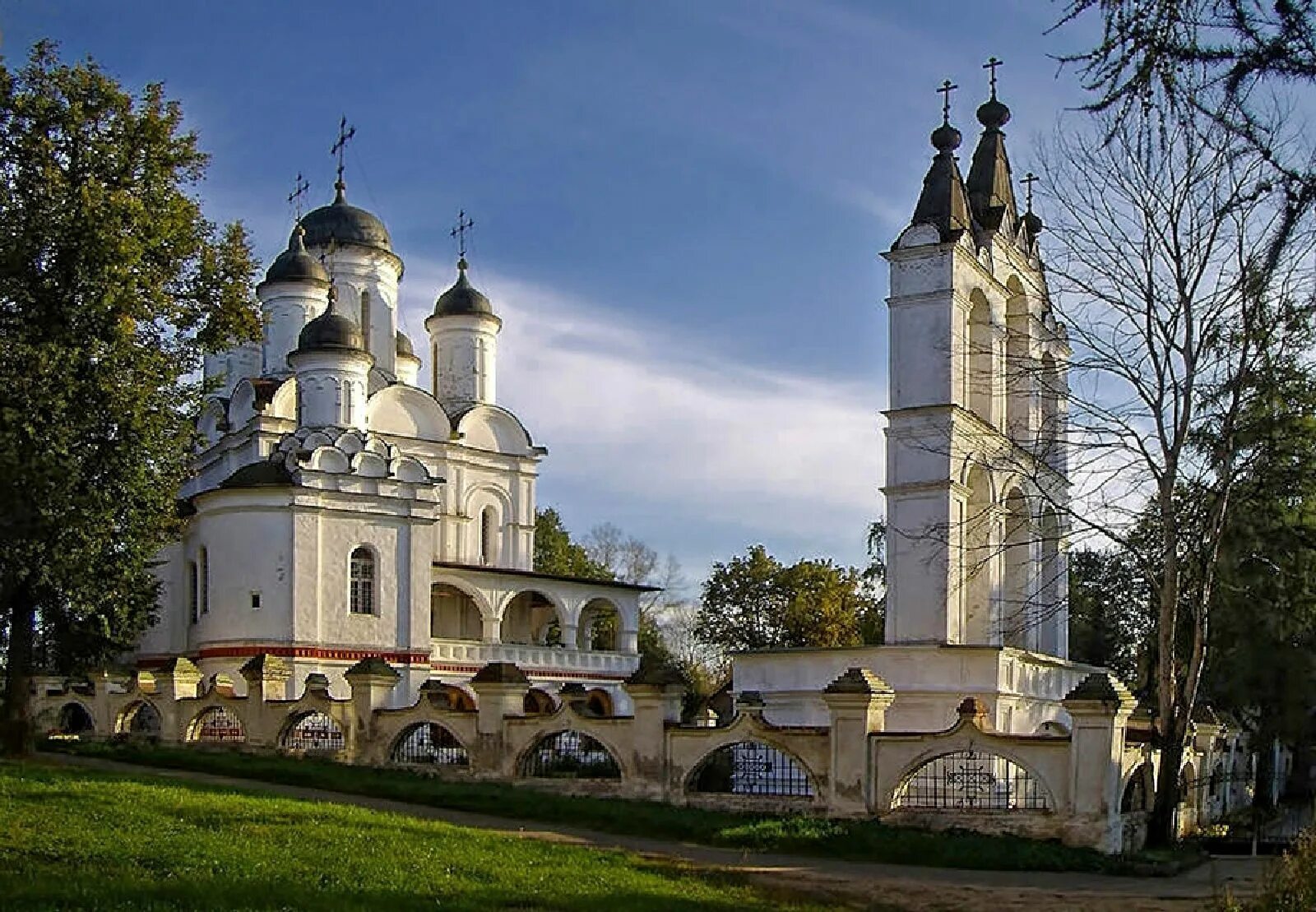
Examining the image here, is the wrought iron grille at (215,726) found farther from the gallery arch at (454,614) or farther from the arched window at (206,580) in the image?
the gallery arch at (454,614)

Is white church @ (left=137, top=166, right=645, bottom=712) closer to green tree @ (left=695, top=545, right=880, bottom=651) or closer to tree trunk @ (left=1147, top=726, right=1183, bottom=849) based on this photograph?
green tree @ (left=695, top=545, right=880, bottom=651)

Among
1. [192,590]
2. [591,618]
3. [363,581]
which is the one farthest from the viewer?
[591,618]

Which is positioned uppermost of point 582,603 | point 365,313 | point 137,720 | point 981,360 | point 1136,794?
point 365,313

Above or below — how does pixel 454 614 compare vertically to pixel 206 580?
below

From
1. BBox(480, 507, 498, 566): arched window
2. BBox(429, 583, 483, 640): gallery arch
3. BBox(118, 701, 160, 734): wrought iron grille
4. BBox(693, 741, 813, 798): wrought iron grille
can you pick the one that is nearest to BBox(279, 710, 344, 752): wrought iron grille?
BBox(118, 701, 160, 734): wrought iron grille

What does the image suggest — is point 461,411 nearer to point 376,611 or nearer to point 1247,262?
point 376,611

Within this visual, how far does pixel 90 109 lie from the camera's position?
2230cm

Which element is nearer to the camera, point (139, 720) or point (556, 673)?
point (139, 720)

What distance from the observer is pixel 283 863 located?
11516 mm

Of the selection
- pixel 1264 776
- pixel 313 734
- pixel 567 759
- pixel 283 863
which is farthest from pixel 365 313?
pixel 283 863

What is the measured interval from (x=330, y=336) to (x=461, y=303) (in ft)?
36.2

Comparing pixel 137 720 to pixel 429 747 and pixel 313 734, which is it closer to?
pixel 313 734

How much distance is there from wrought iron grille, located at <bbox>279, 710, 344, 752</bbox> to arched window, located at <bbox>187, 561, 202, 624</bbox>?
14449 mm

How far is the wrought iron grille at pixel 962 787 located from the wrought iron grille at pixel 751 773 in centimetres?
122
